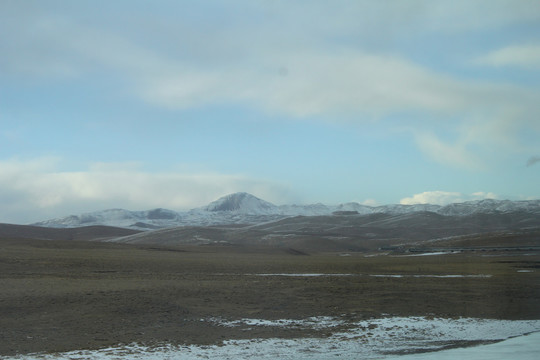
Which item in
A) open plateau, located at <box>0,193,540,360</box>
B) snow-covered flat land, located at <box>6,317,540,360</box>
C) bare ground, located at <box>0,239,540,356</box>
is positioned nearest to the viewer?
snow-covered flat land, located at <box>6,317,540,360</box>

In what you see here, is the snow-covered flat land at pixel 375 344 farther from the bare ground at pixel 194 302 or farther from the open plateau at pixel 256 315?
the bare ground at pixel 194 302

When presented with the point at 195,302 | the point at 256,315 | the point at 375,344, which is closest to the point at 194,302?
the point at 195,302

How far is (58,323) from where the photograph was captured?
1930cm

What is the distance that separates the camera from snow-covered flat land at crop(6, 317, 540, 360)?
609 inches

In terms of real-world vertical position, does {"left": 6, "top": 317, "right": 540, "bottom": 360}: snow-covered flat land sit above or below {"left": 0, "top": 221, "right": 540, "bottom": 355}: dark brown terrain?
below

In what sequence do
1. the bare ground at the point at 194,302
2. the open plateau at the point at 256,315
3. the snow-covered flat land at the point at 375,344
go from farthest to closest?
the bare ground at the point at 194,302 < the open plateau at the point at 256,315 < the snow-covered flat land at the point at 375,344

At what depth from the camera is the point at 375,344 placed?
17.3 meters

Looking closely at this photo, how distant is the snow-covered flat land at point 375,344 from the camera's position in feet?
50.7

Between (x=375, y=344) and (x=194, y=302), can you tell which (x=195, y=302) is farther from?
(x=375, y=344)

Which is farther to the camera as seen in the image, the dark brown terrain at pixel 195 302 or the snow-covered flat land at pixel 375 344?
the dark brown terrain at pixel 195 302

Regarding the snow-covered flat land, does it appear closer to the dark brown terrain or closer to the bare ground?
the dark brown terrain

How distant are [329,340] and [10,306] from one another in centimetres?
1261

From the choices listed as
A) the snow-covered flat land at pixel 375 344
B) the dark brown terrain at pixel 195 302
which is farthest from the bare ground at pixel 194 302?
the snow-covered flat land at pixel 375 344

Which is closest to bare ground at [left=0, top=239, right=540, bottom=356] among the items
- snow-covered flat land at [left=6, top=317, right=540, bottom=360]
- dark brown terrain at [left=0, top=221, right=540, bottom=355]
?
dark brown terrain at [left=0, top=221, right=540, bottom=355]
